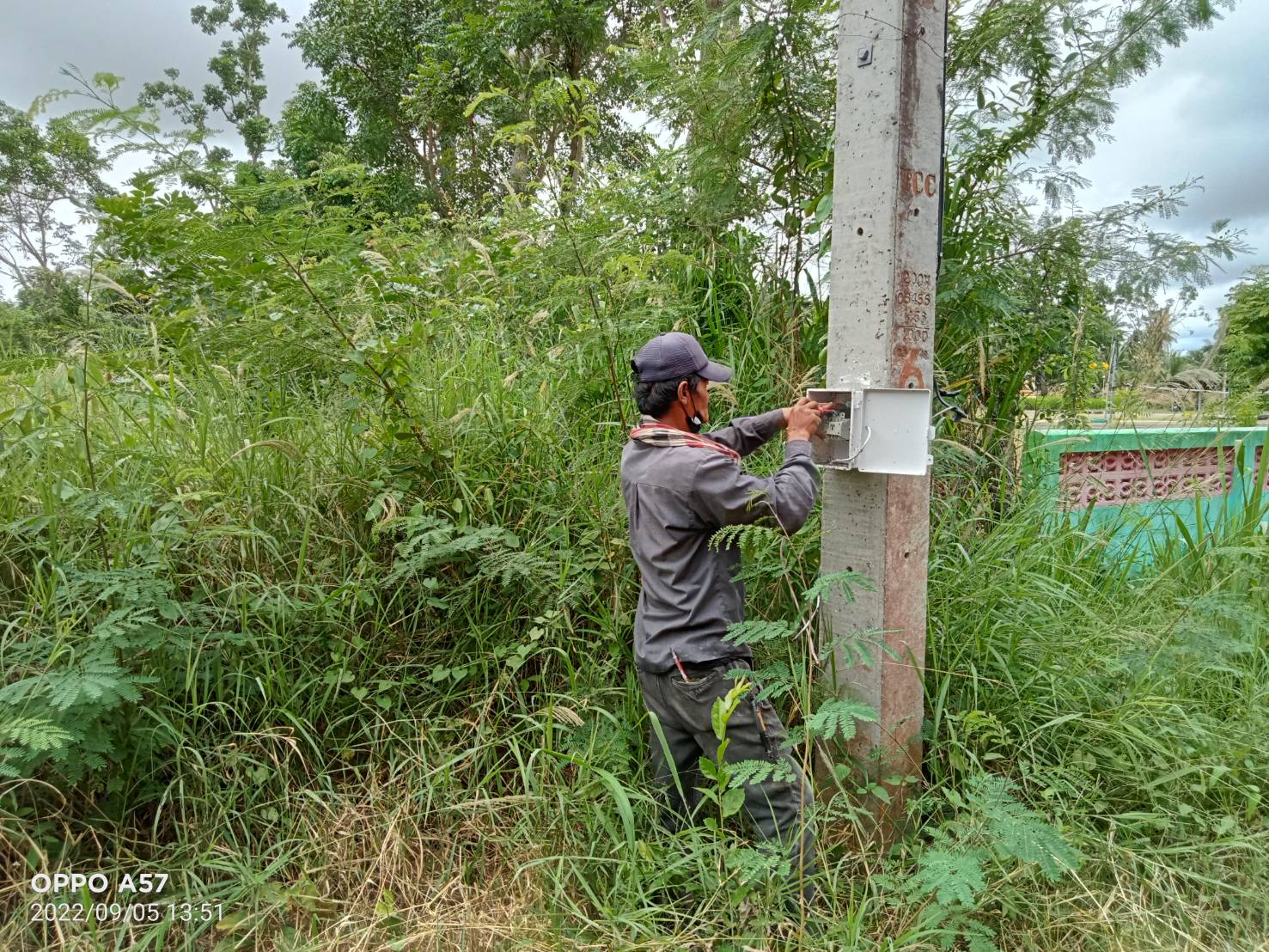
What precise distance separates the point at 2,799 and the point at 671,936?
6.76 ft

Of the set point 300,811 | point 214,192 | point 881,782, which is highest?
point 214,192

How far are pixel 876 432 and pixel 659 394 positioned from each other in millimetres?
753

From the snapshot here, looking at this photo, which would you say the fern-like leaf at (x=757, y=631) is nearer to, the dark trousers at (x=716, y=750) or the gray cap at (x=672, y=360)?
the dark trousers at (x=716, y=750)

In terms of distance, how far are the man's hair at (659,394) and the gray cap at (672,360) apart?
0.05 feet

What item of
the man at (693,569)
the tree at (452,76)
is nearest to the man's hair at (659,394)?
the man at (693,569)

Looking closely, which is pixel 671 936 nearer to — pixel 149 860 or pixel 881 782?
pixel 881 782

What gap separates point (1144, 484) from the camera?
3715mm

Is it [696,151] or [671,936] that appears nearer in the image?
[671,936]

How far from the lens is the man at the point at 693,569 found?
2.15m

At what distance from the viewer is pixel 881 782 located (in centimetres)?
222

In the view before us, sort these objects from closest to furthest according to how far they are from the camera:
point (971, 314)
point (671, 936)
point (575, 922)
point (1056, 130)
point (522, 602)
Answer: point (671, 936)
point (575, 922)
point (522, 602)
point (971, 314)
point (1056, 130)

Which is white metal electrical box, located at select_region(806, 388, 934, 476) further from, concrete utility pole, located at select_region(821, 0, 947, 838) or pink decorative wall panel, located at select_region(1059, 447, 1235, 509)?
pink decorative wall panel, located at select_region(1059, 447, 1235, 509)

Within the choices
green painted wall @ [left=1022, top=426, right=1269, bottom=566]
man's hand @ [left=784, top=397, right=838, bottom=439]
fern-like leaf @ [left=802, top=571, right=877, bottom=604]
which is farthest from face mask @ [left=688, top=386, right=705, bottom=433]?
green painted wall @ [left=1022, top=426, right=1269, bottom=566]

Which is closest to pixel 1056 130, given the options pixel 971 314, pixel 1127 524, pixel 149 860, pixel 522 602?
pixel 971 314
